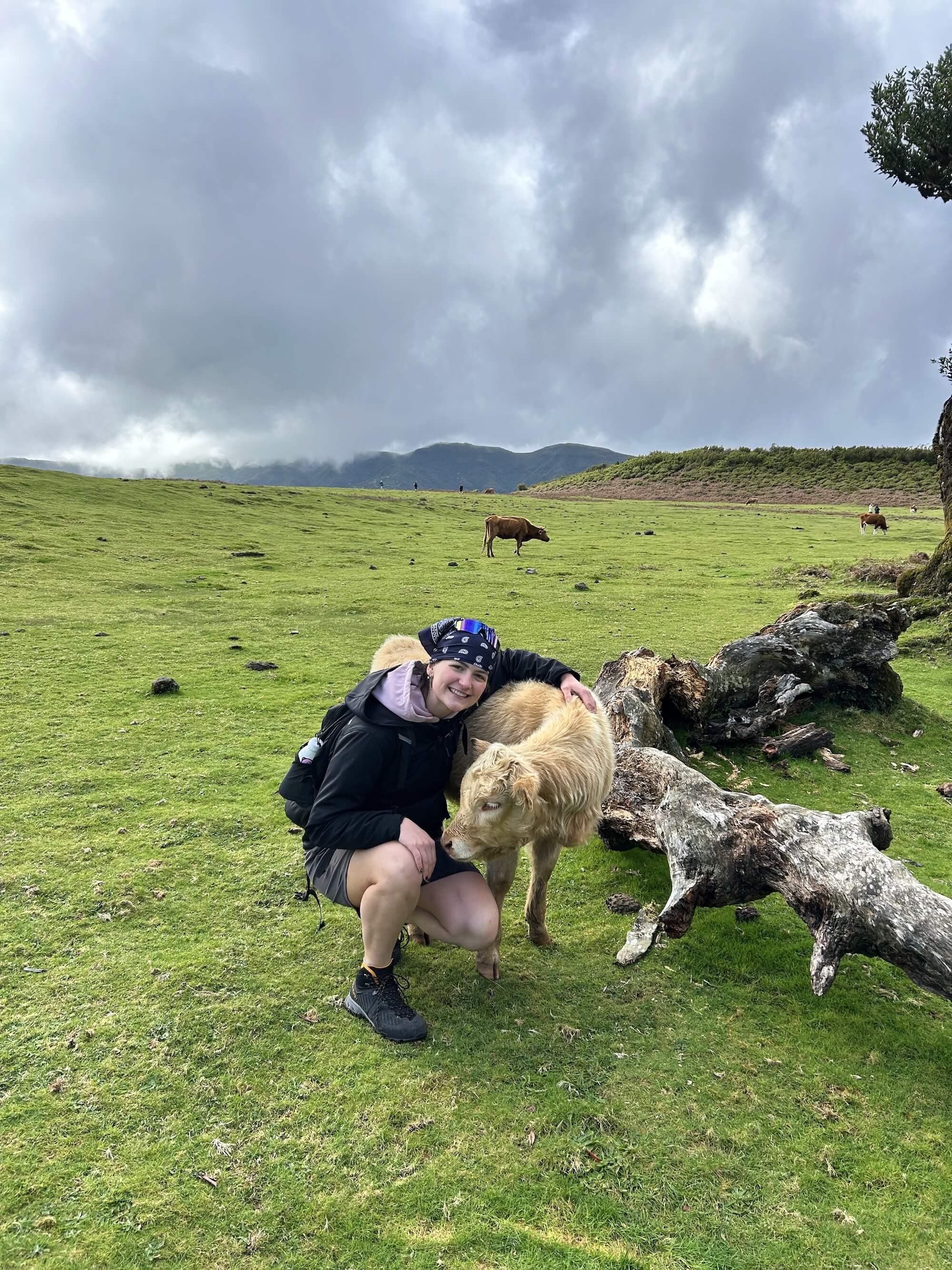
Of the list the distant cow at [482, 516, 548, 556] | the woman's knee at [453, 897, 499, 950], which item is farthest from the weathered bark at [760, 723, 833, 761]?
the distant cow at [482, 516, 548, 556]

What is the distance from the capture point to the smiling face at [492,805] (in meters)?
4.09

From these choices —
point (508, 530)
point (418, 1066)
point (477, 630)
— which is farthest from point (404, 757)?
point (508, 530)

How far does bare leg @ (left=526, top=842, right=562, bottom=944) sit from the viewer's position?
488 cm

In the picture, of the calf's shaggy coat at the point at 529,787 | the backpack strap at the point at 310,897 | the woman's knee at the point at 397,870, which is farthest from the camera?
the backpack strap at the point at 310,897

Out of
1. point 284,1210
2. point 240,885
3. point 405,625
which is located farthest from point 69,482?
point 284,1210

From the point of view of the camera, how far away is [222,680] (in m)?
11.4

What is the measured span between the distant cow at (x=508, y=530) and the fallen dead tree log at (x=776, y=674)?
21.7 metres

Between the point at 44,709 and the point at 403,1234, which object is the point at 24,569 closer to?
the point at 44,709

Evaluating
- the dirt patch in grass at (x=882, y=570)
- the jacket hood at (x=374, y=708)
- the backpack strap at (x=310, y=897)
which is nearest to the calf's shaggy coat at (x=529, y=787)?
the jacket hood at (x=374, y=708)

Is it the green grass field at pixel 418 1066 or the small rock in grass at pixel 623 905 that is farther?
the small rock in grass at pixel 623 905

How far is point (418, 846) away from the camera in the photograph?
13.1 ft

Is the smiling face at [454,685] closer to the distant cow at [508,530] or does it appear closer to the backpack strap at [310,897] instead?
the backpack strap at [310,897]

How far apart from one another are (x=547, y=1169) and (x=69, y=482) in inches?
1991

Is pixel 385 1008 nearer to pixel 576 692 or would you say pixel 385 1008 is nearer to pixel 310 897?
pixel 310 897
